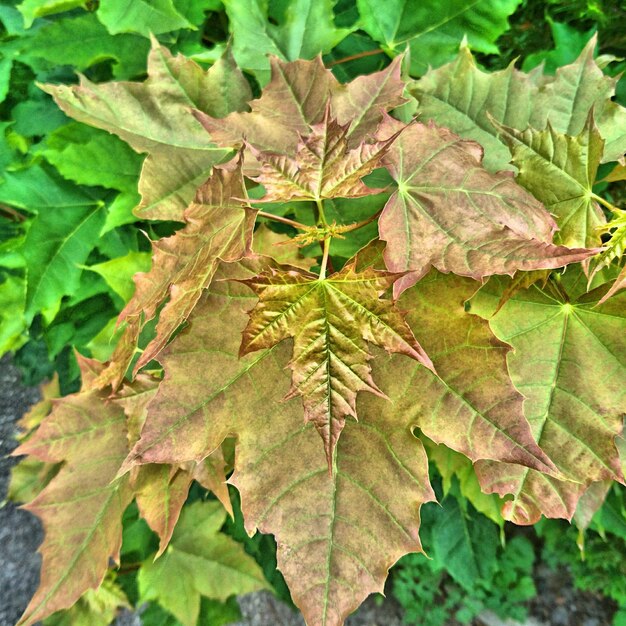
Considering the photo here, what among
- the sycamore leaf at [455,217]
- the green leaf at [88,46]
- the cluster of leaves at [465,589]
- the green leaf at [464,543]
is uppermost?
the green leaf at [88,46]

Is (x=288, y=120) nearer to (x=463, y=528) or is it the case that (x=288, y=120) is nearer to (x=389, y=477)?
(x=389, y=477)

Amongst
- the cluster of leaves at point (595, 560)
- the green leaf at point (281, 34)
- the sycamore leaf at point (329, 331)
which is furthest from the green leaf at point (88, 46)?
the cluster of leaves at point (595, 560)

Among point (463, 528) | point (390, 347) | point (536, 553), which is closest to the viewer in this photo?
point (390, 347)

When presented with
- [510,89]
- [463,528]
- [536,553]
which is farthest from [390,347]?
[536,553]

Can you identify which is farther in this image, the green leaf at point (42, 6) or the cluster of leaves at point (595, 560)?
the cluster of leaves at point (595, 560)

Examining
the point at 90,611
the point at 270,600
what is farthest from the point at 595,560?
the point at 90,611

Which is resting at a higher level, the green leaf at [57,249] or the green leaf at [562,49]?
the green leaf at [562,49]

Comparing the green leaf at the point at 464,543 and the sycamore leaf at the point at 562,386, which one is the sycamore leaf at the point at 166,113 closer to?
the sycamore leaf at the point at 562,386
